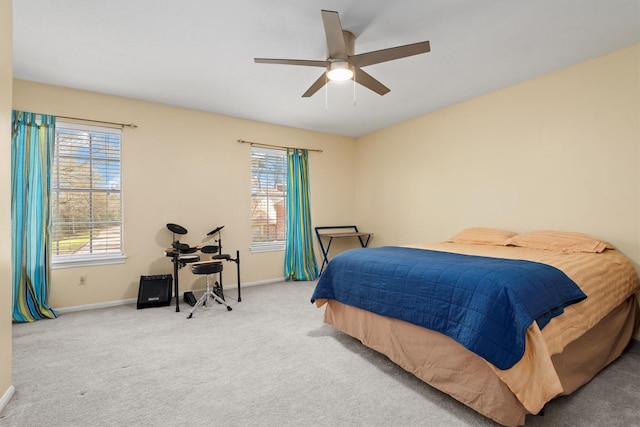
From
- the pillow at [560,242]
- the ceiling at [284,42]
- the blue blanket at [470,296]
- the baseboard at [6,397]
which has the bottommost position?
the baseboard at [6,397]

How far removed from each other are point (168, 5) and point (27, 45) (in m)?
1.56

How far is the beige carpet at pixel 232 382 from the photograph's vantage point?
1.67m

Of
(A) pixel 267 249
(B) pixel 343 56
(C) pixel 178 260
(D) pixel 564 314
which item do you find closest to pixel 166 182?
(C) pixel 178 260

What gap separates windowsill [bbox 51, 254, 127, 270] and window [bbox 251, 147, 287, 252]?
177 centimetres

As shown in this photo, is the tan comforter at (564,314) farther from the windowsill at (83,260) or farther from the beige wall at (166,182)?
the windowsill at (83,260)

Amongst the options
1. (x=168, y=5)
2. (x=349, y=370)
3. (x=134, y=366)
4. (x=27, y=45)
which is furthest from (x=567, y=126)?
(x=27, y=45)

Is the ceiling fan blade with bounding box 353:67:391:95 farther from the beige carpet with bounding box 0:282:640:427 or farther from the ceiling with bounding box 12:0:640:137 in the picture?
the beige carpet with bounding box 0:282:640:427

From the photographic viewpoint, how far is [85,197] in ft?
11.8

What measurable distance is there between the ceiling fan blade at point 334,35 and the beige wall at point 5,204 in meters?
1.87

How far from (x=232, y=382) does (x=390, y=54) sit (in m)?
2.53

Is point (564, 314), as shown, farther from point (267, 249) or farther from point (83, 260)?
point (83, 260)

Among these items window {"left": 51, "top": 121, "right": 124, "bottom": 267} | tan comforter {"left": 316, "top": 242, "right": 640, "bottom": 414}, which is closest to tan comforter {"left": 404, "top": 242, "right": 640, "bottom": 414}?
tan comforter {"left": 316, "top": 242, "right": 640, "bottom": 414}

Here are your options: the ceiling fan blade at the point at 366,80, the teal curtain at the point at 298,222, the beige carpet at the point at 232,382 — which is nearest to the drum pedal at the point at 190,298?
the beige carpet at the point at 232,382

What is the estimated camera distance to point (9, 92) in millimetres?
1846
